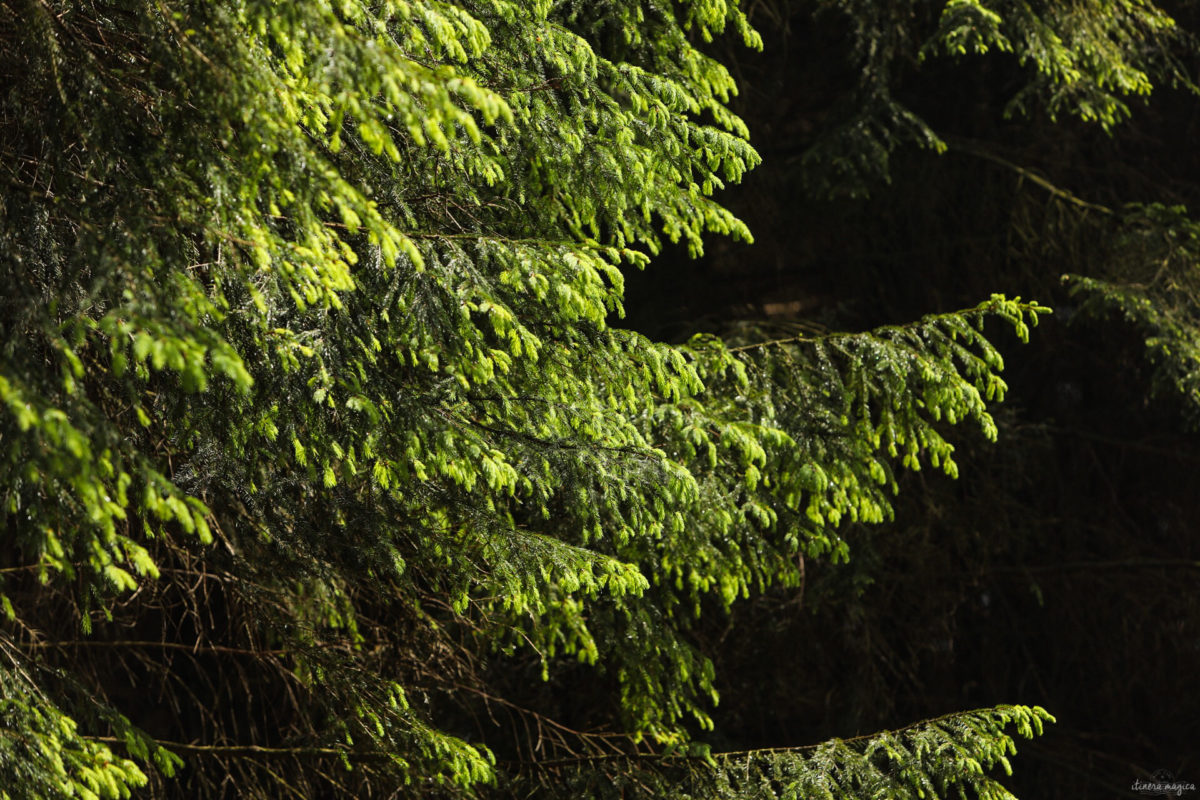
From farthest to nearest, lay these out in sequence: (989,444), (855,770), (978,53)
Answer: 1. (989,444)
2. (978,53)
3. (855,770)

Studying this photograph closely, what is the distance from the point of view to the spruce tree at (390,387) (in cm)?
271

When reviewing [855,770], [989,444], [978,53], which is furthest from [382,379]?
[989,444]

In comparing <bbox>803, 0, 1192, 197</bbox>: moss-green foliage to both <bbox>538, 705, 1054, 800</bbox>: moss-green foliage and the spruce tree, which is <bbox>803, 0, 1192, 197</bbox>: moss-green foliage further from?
<bbox>538, 705, 1054, 800</bbox>: moss-green foliage

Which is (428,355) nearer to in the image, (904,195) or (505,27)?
(505,27)

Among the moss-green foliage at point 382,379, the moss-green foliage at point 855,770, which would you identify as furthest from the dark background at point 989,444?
the moss-green foliage at point 855,770

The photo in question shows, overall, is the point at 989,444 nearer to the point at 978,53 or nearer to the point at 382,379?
the point at 978,53

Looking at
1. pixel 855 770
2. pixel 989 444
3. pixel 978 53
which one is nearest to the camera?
pixel 855 770

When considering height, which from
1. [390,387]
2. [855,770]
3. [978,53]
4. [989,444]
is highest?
[978,53]

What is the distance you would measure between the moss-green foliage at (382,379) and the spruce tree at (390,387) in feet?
0.05

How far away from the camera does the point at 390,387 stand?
11.7 ft

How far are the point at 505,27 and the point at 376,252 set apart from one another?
978mm

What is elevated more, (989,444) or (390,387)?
(390,387)

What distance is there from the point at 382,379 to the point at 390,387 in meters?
0.03

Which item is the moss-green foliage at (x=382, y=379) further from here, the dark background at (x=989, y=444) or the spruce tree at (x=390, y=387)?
the dark background at (x=989, y=444)
